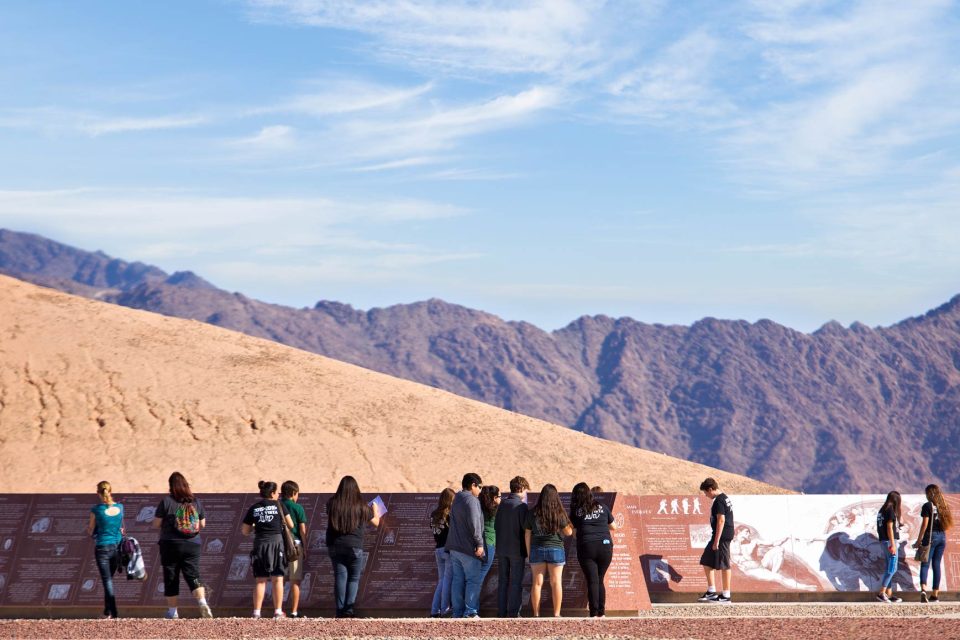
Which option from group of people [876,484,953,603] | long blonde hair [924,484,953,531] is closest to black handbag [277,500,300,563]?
group of people [876,484,953,603]

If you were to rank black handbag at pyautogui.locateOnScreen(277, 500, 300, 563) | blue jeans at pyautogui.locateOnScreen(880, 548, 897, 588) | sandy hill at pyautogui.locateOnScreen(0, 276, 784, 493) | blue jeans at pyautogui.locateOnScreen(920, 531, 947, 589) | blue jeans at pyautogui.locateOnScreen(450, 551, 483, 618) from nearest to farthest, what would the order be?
blue jeans at pyautogui.locateOnScreen(450, 551, 483, 618), black handbag at pyautogui.locateOnScreen(277, 500, 300, 563), blue jeans at pyautogui.locateOnScreen(920, 531, 947, 589), blue jeans at pyautogui.locateOnScreen(880, 548, 897, 588), sandy hill at pyautogui.locateOnScreen(0, 276, 784, 493)

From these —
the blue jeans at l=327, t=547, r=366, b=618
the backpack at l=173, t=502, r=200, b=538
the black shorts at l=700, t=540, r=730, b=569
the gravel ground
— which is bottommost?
the gravel ground

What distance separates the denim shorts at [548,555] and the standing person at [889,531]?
18.3 ft

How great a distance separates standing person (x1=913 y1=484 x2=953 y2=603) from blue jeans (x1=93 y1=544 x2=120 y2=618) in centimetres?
1142

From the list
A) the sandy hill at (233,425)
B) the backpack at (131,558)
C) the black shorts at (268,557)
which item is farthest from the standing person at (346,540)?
the sandy hill at (233,425)

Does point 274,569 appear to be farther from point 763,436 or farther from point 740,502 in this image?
point 763,436

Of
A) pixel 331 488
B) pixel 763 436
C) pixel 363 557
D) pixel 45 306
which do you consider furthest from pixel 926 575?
pixel 763 436

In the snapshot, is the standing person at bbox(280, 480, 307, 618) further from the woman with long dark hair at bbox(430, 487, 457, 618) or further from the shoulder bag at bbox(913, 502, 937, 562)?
the shoulder bag at bbox(913, 502, 937, 562)

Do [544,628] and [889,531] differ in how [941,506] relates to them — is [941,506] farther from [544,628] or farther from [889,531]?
[544,628]

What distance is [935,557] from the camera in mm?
18234

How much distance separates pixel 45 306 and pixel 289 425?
46.6ft

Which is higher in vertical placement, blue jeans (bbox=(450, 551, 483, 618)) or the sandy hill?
the sandy hill

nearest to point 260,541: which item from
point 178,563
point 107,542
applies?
point 178,563

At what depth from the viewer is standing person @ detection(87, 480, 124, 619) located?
1595 centimetres
